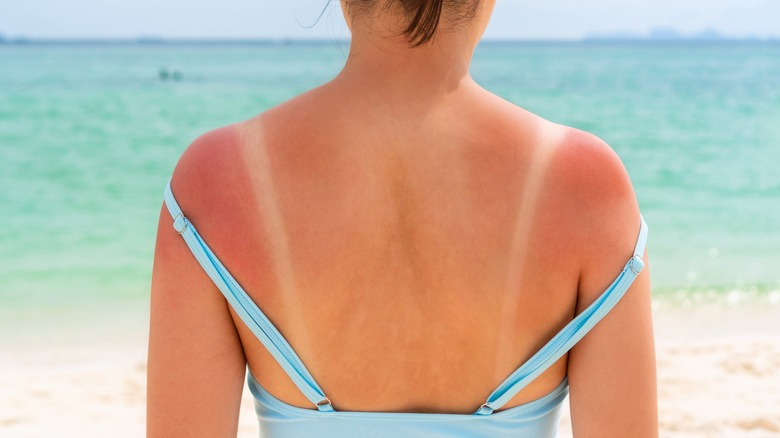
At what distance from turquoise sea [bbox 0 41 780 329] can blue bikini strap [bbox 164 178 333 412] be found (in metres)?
0.29

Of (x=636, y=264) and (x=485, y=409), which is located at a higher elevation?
(x=636, y=264)

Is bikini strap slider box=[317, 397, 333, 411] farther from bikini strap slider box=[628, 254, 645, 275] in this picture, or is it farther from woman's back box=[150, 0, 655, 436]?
bikini strap slider box=[628, 254, 645, 275]

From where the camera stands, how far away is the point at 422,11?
0.89 meters

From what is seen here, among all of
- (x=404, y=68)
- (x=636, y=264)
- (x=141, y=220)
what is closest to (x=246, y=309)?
(x=404, y=68)

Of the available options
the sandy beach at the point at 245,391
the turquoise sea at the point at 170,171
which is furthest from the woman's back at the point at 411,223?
the sandy beach at the point at 245,391

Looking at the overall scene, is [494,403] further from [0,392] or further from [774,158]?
[774,158]

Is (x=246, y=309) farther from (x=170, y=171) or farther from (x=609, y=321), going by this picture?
(x=170, y=171)

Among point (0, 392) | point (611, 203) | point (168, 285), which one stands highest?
point (611, 203)

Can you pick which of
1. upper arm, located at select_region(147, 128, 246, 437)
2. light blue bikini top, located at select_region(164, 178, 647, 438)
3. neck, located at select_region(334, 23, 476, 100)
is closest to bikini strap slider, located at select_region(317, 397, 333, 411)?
light blue bikini top, located at select_region(164, 178, 647, 438)

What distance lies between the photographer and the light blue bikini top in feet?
3.03

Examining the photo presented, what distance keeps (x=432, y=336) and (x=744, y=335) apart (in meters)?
4.77

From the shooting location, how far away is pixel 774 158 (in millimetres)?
12141

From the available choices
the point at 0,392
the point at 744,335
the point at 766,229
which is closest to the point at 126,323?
the point at 0,392

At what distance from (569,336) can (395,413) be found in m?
0.24
